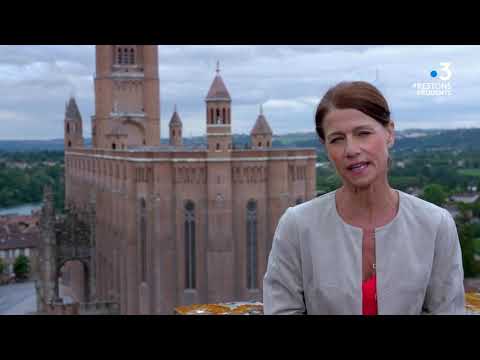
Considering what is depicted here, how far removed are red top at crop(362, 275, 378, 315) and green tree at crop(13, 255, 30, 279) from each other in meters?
29.8

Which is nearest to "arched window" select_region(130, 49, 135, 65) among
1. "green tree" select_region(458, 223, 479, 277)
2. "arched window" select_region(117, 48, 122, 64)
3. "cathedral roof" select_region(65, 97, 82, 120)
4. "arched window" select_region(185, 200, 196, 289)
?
"arched window" select_region(117, 48, 122, 64)

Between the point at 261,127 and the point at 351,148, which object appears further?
the point at 261,127

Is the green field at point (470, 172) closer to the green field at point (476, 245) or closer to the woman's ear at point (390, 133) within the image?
the green field at point (476, 245)

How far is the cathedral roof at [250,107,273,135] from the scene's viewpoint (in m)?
20.1

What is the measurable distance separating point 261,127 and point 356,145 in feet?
60.8

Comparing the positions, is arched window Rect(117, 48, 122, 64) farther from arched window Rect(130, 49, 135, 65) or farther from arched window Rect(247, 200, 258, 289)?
arched window Rect(247, 200, 258, 289)

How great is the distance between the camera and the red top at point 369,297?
1711 millimetres

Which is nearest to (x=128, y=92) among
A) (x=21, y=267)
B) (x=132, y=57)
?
(x=132, y=57)

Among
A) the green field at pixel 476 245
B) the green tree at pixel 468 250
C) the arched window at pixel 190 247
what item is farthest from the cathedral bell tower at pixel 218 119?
the green field at pixel 476 245

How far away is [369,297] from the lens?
5.62 ft

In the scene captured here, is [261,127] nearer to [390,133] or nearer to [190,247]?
[190,247]

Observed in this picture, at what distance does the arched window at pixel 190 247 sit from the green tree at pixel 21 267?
1274cm
